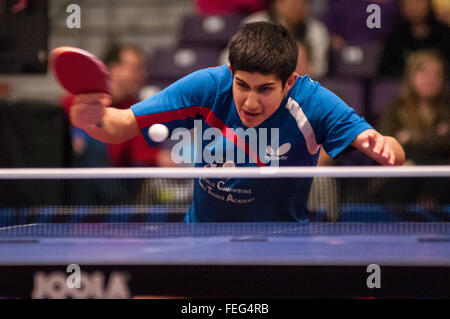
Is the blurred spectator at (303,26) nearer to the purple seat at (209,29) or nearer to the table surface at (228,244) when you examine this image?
the purple seat at (209,29)

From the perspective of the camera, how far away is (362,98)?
3.97 m

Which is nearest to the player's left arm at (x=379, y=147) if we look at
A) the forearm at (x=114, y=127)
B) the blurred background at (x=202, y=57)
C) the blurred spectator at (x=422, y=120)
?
the forearm at (x=114, y=127)

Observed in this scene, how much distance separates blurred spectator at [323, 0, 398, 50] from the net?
185cm

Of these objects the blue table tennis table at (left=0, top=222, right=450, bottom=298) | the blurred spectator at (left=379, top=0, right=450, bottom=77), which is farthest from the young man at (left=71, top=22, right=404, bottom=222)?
the blurred spectator at (left=379, top=0, right=450, bottom=77)

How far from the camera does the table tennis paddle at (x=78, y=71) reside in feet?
→ 5.62

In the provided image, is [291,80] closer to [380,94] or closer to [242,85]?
[242,85]

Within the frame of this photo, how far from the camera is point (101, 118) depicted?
1853 millimetres

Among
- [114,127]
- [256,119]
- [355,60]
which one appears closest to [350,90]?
[355,60]

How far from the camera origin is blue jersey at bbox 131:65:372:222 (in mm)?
2000

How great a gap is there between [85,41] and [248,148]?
3818 millimetres

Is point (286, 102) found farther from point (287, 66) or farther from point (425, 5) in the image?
point (425, 5)

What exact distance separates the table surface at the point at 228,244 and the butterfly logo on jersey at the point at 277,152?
0.29m

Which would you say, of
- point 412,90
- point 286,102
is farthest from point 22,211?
point 412,90

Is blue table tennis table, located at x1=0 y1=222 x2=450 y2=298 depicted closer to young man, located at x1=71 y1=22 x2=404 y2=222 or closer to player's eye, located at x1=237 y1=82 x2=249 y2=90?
young man, located at x1=71 y1=22 x2=404 y2=222
